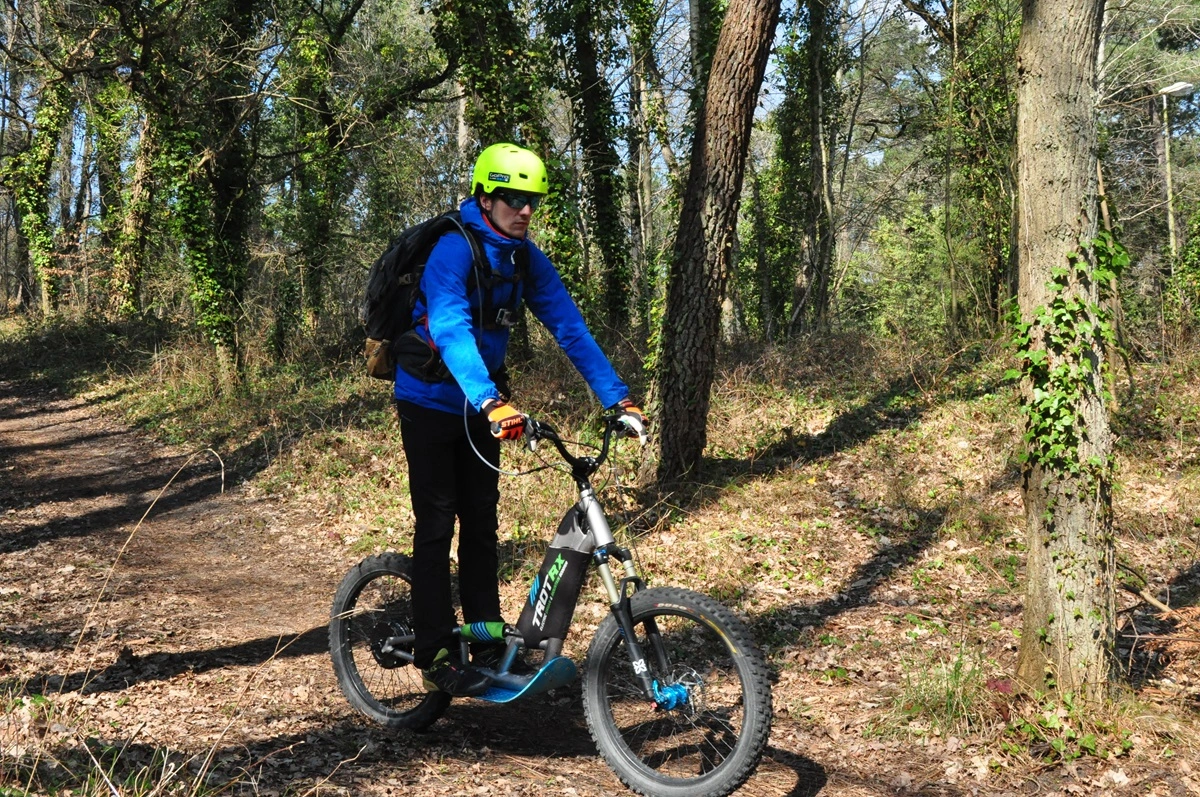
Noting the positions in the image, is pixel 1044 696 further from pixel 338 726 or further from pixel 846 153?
pixel 846 153

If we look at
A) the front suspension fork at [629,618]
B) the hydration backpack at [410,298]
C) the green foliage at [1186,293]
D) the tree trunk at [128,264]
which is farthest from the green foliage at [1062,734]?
the tree trunk at [128,264]

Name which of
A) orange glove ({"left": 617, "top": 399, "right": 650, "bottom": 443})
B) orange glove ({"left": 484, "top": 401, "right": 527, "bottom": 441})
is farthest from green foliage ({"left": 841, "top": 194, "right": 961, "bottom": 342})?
orange glove ({"left": 484, "top": 401, "right": 527, "bottom": 441})

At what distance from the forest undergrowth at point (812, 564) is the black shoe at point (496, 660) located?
417 millimetres

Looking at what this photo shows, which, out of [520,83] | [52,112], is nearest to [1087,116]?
[520,83]

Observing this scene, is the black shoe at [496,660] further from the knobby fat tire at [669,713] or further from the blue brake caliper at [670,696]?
the blue brake caliper at [670,696]

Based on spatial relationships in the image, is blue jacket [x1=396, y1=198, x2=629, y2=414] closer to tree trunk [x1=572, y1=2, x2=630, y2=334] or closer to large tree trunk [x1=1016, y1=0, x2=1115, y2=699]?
large tree trunk [x1=1016, y1=0, x2=1115, y2=699]

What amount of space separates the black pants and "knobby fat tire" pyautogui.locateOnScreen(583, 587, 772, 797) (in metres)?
0.84

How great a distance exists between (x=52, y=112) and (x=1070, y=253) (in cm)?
2430

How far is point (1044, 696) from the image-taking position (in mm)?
4492

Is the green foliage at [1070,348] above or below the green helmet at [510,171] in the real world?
below

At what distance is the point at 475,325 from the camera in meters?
4.09

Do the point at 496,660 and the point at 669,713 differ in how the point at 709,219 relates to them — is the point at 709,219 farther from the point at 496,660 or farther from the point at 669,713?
the point at 669,713

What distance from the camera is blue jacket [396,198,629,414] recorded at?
380 centimetres

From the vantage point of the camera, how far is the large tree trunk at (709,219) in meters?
8.05
